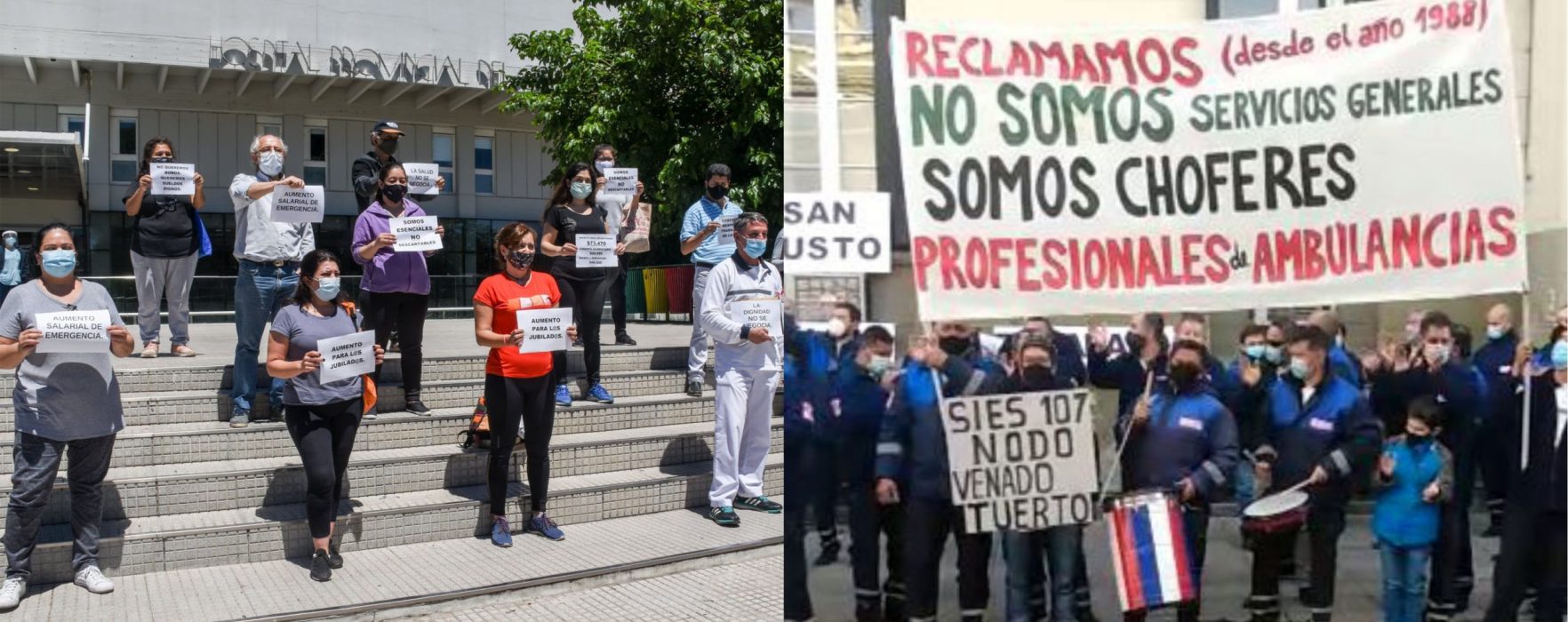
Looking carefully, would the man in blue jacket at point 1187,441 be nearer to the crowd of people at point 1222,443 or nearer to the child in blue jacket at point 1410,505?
the crowd of people at point 1222,443

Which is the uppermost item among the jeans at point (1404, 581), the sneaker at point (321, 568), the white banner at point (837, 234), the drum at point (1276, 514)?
the white banner at point (837, 234)

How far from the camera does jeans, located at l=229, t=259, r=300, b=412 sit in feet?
23.4

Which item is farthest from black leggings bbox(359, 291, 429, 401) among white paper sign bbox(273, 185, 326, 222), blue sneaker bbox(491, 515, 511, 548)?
blue sneaker bbox(491, 515, 511, 548)

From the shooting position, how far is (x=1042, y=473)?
1.99 metres

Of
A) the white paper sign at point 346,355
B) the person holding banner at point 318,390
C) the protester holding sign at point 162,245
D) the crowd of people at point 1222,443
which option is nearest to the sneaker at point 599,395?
the person holding banner at point 318,390

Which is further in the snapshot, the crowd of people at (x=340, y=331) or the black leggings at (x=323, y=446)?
the black leggings at (x=323, y=446)

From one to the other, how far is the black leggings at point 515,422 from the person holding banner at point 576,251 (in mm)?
1028

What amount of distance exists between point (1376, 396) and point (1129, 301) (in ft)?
1.49

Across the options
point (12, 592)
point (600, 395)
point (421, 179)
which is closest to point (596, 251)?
point (600, 395)

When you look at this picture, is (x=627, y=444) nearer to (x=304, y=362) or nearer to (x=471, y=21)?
(x=304, y=362)

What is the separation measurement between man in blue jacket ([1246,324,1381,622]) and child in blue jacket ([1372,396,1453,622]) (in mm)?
56

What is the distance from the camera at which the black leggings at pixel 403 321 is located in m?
7.51

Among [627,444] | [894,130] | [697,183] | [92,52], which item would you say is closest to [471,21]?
[92,52]

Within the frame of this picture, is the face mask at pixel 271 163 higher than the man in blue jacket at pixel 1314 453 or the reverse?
higher
